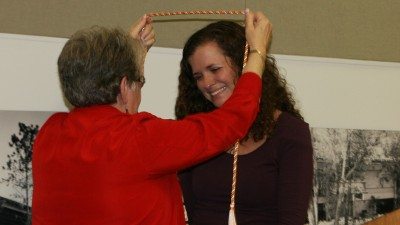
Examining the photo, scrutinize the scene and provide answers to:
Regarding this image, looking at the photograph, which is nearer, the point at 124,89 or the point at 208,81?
the point at 124,89

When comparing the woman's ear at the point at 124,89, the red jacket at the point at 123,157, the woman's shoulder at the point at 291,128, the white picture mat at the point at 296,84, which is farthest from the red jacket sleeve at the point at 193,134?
the white picture mat at the point at 296,84

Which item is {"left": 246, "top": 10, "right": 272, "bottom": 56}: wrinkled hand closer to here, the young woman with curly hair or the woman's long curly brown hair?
the young woman with curly hair

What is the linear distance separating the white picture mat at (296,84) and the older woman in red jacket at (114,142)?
558mm

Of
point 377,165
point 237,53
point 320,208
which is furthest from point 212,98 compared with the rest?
point 377,165

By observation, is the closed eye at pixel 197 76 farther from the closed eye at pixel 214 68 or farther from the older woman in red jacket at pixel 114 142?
the older woman in red jacket at pixel 114 142

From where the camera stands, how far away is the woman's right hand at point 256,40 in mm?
1472

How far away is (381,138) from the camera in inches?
92.5

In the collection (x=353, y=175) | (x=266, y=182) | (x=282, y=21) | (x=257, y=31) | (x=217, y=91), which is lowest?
(x=266, y=182)

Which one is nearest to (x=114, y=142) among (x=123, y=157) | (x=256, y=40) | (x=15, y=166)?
(x=123, y=157)

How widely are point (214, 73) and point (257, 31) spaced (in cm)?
22

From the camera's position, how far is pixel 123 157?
1301mm

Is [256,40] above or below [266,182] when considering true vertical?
above

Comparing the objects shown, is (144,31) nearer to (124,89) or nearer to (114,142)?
(124,89)

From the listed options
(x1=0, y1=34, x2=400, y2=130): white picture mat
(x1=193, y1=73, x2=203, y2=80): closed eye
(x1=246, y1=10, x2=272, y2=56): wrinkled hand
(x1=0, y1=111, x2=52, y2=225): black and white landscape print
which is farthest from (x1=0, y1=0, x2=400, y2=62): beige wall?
(x1=246, y1=10, x2=272, y2=56): wrinkled hand
